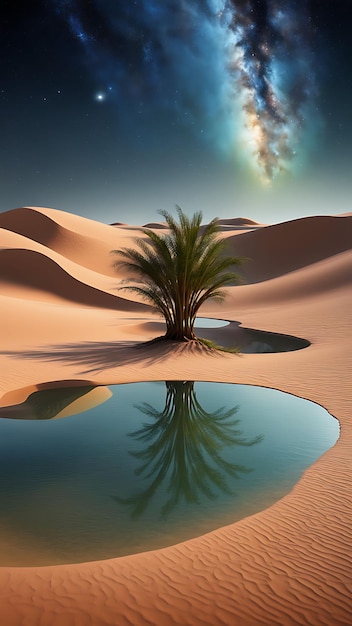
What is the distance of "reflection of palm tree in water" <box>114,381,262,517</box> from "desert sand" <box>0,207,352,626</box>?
35.6 inches

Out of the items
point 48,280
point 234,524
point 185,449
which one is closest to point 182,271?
point 185,449

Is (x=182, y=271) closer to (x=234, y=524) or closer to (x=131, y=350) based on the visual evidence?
(x=131, y=350)

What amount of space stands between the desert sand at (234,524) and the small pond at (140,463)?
0.35 meters

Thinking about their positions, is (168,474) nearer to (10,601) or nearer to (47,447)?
(47,447)

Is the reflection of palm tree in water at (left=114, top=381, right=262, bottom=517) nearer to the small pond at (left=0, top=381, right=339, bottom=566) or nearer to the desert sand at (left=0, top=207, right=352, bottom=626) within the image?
the small pond at (left=0, top=381, right=339, bottom=566)

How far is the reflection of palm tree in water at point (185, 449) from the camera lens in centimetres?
Answer: 513

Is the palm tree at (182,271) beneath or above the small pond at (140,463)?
above

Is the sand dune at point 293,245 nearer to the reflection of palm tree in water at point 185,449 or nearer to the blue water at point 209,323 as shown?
the blue water at point 209,323

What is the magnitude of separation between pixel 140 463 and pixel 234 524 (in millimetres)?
1913

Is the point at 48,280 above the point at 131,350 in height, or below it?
above

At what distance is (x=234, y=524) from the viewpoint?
421 centimetres

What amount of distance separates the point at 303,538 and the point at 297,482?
4.05ft

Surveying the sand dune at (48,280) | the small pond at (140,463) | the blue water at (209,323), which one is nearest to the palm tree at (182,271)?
the small pond at (140,463)

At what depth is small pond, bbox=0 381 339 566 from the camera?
14.0 feet
